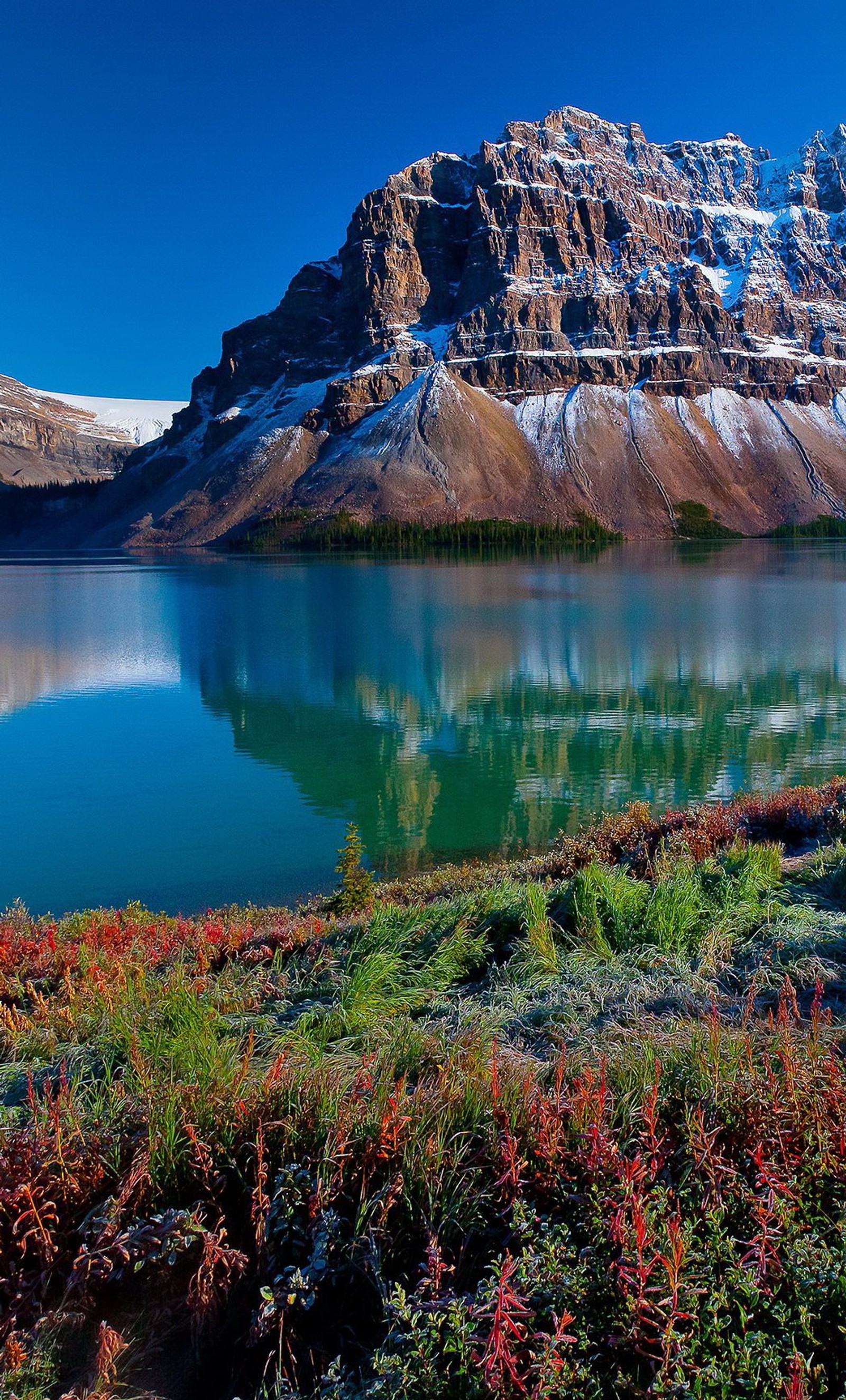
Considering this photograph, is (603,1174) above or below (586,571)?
below

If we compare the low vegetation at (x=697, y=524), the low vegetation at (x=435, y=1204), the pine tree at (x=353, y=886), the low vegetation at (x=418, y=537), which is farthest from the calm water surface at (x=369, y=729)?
the low vegetation at (x=697, y=524)

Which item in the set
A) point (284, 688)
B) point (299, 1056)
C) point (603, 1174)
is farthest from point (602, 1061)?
point (284, 688)

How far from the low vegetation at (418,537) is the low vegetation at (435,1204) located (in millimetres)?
142288

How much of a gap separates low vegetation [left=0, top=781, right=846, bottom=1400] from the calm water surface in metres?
11.1

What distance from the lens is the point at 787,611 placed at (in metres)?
49.8

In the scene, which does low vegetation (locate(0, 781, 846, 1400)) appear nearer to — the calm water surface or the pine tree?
the pine tree

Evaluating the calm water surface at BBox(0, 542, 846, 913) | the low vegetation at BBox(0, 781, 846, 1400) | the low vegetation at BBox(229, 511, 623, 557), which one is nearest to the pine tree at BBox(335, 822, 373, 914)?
the calm water surface at BBox(0, 542, 846, 913)

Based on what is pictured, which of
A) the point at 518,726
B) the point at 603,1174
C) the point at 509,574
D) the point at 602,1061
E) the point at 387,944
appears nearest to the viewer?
the point at 603,1174

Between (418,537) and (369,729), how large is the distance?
13310cm

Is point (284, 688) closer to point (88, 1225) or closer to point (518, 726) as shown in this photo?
point (518, 726)

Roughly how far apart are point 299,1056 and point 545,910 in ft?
12.6

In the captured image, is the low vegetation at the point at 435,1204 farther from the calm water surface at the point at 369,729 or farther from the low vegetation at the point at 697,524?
the low vegetation at the point at 697,524

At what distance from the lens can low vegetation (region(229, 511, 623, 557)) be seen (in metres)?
151

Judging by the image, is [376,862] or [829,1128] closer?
[829,1128]
